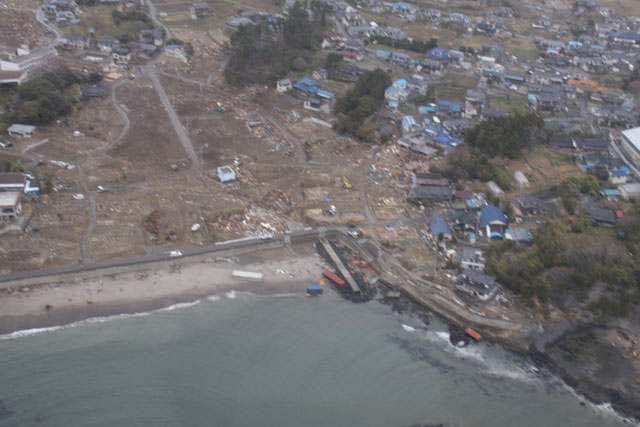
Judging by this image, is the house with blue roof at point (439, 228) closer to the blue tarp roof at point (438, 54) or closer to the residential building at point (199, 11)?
the blue tarp roof at point (438, 54)

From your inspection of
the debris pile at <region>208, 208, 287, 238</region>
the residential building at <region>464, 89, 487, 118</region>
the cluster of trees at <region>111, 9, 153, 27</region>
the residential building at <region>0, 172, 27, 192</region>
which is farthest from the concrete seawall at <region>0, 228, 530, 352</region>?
the cluster of trees at <region>111, 9, 153, 27</region>

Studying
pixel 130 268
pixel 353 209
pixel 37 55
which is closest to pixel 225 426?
pixel 130 268

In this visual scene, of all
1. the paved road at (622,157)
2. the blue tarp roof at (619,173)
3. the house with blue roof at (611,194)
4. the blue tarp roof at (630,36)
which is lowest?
the house with blue roof at (611,194)

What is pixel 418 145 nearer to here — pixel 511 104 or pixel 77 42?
pixel 511 104

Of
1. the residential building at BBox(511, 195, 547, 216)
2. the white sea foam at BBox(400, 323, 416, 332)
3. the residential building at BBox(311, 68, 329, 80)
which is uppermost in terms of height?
the residential building at BBox(511, 195, 547, 216)

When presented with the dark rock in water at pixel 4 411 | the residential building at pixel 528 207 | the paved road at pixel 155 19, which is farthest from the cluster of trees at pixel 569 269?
the paved road at pixel 155 19

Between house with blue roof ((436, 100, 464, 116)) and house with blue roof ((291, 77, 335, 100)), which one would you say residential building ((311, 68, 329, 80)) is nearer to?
house with blue roof ((291, 77, 335, 100))

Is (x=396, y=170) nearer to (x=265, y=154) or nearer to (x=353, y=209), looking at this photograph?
(x=353, y=209)
